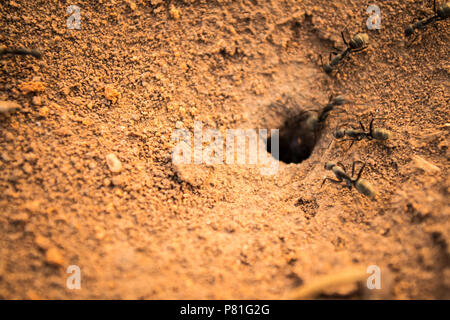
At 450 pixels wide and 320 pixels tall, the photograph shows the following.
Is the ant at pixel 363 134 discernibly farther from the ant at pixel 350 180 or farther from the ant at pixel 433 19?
the ant at pixel 433 19

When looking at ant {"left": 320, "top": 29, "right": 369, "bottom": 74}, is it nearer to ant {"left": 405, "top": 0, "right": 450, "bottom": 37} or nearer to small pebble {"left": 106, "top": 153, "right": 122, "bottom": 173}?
ant {"left": 405, "top": 0, "right": 450, "bottom": 37}

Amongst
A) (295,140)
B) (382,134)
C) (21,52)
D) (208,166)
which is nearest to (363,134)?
(382,134)

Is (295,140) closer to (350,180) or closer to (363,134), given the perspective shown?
(363,134)

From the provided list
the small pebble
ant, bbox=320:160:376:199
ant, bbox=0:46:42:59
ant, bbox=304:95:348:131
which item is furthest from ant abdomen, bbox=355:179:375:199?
ant, bbox=0:46:42:59

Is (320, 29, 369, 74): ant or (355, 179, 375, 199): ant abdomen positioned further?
(320, 29, 369, 74): ant

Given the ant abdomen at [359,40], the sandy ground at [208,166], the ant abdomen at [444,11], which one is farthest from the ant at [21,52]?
the ant abdomen at [444,11]
